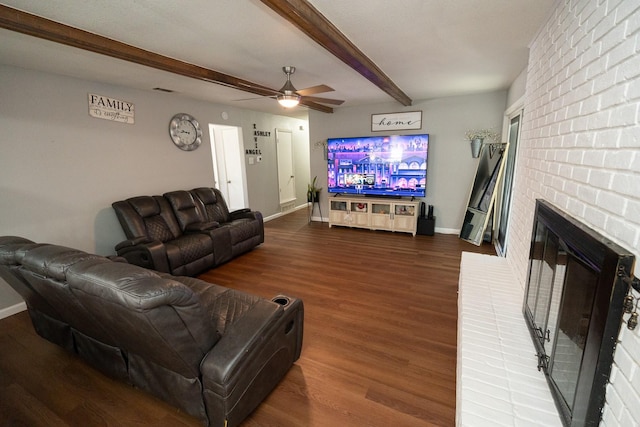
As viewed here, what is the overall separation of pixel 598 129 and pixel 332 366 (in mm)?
1936

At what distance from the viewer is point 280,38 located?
6.94 ft

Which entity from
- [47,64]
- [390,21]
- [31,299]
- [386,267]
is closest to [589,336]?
[390,21]

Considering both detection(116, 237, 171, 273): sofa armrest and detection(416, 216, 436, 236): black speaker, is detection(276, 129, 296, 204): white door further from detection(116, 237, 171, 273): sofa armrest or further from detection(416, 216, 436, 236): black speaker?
detection(116, 237, 171, 273): sofa armrest

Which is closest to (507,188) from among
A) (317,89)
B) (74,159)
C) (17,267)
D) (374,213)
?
(374,213)

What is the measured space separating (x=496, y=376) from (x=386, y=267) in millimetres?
2213

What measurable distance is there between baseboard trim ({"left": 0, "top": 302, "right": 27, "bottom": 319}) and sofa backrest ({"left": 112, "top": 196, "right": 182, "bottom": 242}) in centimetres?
109

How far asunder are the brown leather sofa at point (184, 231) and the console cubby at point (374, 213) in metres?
1.75

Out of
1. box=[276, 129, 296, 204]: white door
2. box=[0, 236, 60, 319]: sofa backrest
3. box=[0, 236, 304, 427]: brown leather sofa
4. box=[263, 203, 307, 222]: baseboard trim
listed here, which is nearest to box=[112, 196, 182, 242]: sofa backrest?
box=[0, 236, 60, 319]: sofa backrest

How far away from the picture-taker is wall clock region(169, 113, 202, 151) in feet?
13.4

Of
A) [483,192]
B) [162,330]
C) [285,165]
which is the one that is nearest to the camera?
[162,330]

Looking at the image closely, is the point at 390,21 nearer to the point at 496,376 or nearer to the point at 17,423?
the point at 496,376

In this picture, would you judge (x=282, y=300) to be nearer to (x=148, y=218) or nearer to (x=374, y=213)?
(x=148, y=218)

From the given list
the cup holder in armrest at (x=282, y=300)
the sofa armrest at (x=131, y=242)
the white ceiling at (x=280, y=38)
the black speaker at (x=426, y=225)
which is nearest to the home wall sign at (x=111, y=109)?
the white ceiling at (x=280, y=38)

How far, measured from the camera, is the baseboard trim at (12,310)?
2617 millimetres
